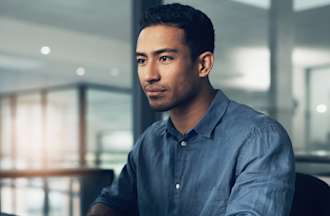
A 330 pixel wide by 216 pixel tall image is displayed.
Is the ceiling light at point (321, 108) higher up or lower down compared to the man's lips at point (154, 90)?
lower down

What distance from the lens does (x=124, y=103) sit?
921cm

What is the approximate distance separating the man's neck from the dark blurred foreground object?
31 centimetres

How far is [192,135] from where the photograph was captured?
1153mm

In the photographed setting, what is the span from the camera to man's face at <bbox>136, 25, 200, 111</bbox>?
3.65ft

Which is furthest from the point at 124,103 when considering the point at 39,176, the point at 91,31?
the point at 39,176

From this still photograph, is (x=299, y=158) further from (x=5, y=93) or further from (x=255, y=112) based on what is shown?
(x=5, y=93)

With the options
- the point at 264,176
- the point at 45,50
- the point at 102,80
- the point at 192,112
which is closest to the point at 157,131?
the point at 192,112

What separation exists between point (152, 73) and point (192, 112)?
0.48 ft

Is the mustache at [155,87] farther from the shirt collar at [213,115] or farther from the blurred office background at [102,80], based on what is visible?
the blurred office background at [102,80]

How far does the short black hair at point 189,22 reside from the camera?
1120 millimetres

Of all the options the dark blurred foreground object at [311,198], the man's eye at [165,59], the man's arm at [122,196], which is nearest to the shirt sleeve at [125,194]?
the man's arm at [122,196]

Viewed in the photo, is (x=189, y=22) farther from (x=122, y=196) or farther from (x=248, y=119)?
(x=122, y=196)

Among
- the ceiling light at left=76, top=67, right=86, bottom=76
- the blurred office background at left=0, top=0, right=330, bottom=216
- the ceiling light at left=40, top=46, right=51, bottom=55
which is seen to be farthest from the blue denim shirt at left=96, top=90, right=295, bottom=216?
the ceiling light at left=76, top=67, right=86, bottom=76

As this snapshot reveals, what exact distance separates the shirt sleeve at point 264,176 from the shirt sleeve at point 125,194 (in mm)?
371
